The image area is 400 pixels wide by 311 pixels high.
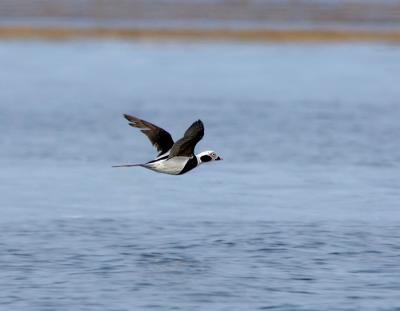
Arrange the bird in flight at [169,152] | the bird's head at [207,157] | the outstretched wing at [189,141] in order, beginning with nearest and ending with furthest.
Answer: the outstretched wing at [189,141], the bird in flight at [169,152], the bird's head at [207,157]

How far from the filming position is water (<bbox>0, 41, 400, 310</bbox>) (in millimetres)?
13133

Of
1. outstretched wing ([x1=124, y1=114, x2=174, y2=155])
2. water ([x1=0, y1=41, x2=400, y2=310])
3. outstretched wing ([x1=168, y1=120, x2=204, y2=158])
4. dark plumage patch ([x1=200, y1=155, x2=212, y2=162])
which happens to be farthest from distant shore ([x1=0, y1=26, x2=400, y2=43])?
outstretched wing ([x1=168, y1=120, x2=204, y2=158])

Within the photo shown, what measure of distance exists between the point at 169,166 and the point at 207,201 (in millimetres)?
3503

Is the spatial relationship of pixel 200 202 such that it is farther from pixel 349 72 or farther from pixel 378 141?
pixel 349 72

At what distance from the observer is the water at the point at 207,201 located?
13.1 metres

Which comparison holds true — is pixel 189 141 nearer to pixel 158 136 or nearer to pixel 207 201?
pixel 158 136

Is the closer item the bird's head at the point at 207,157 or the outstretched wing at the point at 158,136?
the outstretched wing at the point at 158,136

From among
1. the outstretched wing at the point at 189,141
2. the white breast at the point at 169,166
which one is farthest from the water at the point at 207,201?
the outstretched wing at the point at 189,141

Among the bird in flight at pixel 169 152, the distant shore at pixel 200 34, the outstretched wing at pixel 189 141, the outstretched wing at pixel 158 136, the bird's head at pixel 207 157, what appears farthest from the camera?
the distant shore at pixel 200 34

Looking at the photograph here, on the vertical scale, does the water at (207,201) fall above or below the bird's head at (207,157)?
below

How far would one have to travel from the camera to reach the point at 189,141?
14.3m

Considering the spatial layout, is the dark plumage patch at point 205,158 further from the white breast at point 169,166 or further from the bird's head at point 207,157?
the white breast at point 169,166

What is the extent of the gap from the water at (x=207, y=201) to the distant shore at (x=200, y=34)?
43.0 feet

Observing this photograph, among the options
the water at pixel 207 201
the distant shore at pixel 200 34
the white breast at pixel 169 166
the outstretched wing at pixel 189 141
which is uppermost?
the distant shore at pixel 200 34
